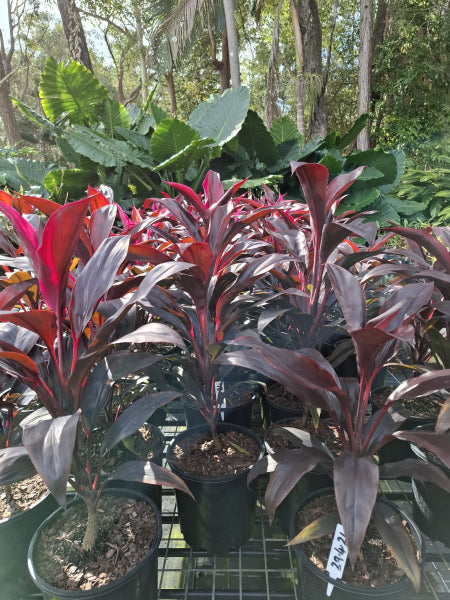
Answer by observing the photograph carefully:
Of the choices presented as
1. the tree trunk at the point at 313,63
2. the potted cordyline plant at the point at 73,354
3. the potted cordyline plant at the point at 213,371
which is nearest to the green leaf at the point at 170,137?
the potted cordyline plant at the point at 213,371

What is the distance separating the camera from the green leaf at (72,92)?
4.64 m

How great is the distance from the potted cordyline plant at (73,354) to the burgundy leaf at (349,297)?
11.5 inches

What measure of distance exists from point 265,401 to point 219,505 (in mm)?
470

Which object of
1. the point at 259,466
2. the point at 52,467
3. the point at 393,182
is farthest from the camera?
the point at 393,182

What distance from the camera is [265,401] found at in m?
1.41

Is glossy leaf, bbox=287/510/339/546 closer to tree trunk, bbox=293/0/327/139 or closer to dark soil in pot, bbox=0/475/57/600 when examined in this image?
→ dark soil in pot, bbox=0/475/57/600

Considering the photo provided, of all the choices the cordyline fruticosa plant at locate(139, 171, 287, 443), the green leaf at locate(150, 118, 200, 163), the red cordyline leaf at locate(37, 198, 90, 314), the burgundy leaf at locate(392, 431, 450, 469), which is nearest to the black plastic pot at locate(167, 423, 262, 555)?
the cordyline fruticosa plant at locate(139, 171, 287, 443)

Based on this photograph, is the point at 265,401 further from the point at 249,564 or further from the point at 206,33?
the point at 206,33

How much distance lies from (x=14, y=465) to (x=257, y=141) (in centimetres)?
483

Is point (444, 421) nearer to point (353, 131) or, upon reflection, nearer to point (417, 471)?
point (417, 471)

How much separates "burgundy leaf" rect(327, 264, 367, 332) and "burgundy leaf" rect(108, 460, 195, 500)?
0.42 meters

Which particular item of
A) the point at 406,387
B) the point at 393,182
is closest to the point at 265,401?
the point at 406,387

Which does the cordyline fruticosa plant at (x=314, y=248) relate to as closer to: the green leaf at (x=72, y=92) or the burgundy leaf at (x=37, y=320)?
the burgundy leaf at (x=37, y=320)

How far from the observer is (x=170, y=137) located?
413cm
